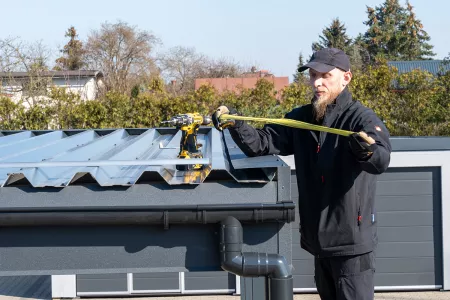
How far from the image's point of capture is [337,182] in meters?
3.49

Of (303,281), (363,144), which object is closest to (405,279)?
(303,281)

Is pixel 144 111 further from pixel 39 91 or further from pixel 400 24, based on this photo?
pixel 400 24

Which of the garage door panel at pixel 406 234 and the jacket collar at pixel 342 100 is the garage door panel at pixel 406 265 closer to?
the garage door panel at pixel 406 234

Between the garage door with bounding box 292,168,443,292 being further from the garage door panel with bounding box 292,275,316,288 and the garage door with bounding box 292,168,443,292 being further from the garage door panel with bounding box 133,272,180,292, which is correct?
the garage door panel with bounding box 133,272,180,292

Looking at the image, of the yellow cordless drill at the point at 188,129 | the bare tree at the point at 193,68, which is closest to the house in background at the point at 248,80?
the bare tree at the point at 193,68

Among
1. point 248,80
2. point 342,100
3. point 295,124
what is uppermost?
point 248,80

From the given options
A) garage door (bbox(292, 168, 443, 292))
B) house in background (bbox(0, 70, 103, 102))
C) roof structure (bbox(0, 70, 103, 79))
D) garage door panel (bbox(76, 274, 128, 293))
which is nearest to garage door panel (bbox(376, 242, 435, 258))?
garage door (bbox(292, 168, 443, 292))

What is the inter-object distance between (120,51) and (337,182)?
41004mm

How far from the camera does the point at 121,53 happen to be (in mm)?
43188

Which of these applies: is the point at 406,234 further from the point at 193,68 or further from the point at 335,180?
the point at 193,68

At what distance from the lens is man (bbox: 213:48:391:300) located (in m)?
3.46

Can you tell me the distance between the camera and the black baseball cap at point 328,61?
3559 mm

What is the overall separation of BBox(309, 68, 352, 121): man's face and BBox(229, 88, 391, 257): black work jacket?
0.12 feet

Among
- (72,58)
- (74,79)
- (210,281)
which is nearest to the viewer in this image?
(210,281)
